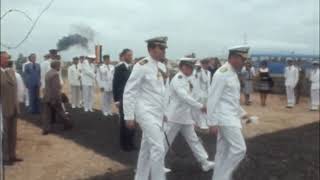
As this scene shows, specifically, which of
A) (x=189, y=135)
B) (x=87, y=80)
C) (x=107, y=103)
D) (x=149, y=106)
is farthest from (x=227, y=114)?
(x=87, y=80)

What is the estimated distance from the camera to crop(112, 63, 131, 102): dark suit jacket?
1043 centimetres

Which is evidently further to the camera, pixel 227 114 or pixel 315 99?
pixel 315 99

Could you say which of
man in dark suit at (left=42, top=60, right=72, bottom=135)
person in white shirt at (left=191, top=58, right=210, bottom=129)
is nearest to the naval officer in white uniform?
person in white shirt at (left=191, top=58, right=210, bottom=129)

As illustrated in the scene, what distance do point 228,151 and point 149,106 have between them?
127 centimetres

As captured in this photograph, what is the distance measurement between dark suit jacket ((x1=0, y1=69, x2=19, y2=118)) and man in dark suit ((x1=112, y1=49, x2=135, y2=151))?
1943 mm

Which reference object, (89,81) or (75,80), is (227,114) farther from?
(75,80)

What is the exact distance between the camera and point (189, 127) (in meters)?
8.96

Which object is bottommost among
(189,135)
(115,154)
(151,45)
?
(115,154)

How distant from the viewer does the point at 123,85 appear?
10.4 m

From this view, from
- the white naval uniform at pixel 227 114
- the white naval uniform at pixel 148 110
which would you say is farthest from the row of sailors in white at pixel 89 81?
the white naval uniform at pixel 227 114

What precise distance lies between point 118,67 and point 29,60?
6673 mm

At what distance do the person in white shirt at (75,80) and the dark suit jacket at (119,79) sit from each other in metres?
7.54

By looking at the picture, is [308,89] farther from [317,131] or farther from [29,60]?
[29,60]

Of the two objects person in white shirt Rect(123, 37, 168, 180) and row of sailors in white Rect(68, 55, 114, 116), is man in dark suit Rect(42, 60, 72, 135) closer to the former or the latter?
row of sailors in white Rect(68, 55, 114, 116)
